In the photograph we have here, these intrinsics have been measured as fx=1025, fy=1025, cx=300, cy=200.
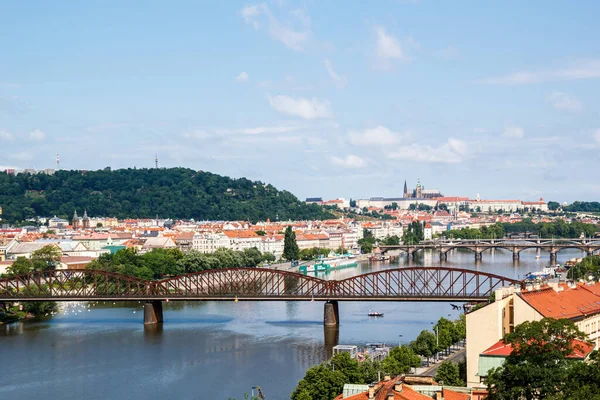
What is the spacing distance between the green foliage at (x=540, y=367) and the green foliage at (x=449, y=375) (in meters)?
7.67

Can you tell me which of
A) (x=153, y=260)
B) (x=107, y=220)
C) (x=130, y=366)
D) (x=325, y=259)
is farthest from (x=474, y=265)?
(x=107, y=220)

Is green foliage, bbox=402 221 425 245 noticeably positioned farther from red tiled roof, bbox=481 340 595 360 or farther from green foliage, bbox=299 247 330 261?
red tiled roof, bbox=481 340 595 360

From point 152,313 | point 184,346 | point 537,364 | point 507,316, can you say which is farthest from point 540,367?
point 152,313

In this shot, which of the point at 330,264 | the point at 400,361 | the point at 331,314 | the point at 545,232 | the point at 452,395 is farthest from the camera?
the point at 545,232

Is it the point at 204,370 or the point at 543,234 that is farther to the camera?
the point at 543,234

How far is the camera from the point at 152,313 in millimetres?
45281

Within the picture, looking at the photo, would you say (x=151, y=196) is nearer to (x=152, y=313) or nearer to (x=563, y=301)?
(x=152, y=313)

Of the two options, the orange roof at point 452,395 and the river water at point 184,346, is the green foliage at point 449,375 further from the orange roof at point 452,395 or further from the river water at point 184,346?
the orange roof at point 452,395

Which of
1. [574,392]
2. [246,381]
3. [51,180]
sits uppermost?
[51,180]

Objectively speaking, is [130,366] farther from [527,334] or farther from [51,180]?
[51,180]

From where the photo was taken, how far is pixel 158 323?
45250 mm

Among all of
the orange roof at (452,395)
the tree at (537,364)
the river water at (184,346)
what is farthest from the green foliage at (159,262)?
the tree at (537,364)

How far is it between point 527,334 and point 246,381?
15.3 metres

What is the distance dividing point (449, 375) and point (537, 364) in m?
8.99
